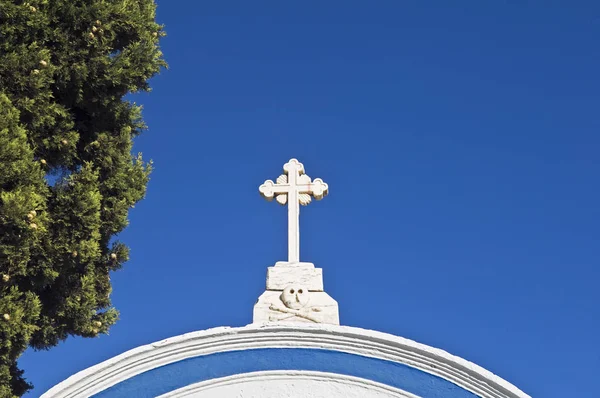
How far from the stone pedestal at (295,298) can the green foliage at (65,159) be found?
7.03ft

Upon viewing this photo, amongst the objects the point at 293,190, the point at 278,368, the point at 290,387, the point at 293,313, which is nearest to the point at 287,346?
the point at 278,368

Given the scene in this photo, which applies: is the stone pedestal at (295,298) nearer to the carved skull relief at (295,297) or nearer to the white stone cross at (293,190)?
the carved skull relief at (295,297)

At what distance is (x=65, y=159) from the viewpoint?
7.46m

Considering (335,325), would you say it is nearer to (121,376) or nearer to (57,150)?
(121,376)

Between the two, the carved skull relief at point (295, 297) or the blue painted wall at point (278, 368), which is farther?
the carved skull relief at point (295, 297)

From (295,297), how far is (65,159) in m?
3.09

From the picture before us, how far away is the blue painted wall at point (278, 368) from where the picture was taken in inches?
200

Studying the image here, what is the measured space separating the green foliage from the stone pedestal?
2.14 metres

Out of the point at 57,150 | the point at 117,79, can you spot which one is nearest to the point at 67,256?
the point at 57,150

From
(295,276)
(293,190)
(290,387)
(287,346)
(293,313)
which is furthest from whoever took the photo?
(293,190)

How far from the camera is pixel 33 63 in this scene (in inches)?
273

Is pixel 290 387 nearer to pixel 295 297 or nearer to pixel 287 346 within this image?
pixel 287 346

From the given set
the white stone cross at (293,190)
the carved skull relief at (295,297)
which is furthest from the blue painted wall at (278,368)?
the white stone cross at (293,190)

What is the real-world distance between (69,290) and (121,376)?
103 inches
